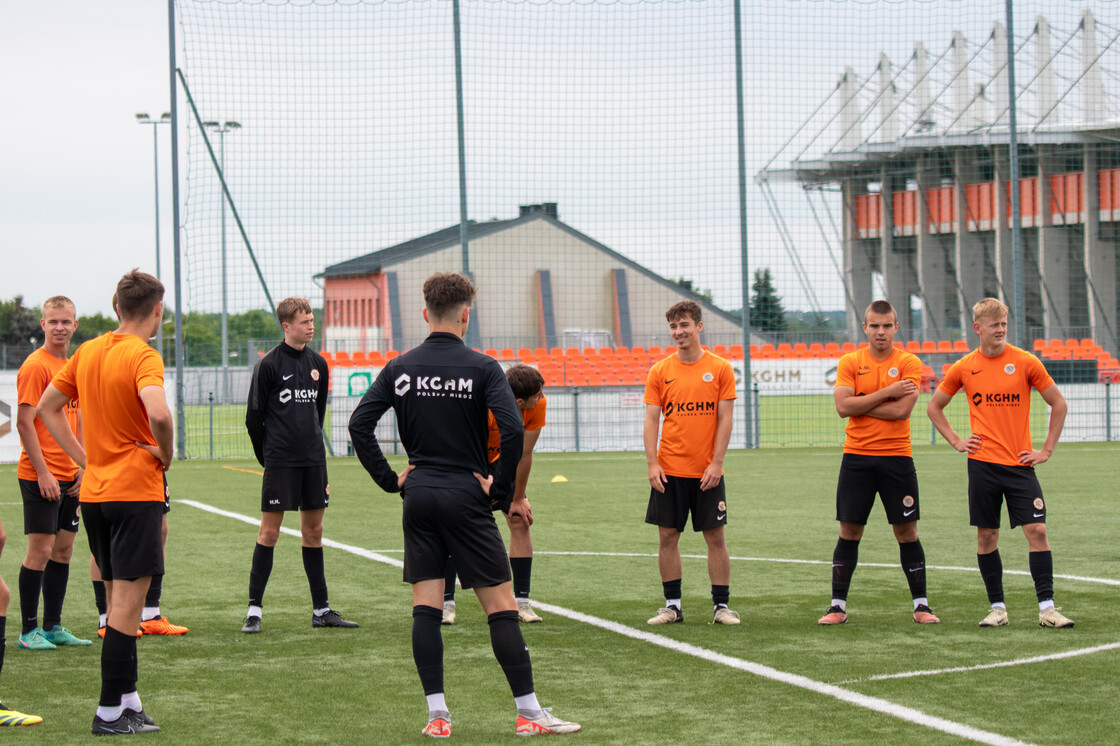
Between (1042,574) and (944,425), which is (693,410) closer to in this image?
(944,425)

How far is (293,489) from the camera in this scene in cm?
711

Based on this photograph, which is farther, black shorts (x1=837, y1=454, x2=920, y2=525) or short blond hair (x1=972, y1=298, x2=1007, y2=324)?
black shorts (x1=837, y1=454, x2=920, y2=525)

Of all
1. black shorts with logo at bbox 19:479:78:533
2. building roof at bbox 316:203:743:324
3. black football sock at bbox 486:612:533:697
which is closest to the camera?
black football sock at bbox 486:612:533:697

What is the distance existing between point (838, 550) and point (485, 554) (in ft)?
10.2

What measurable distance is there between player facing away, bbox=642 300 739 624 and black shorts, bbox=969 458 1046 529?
1441 millimetres

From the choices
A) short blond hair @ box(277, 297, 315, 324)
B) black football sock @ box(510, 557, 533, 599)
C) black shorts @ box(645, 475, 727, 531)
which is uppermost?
short blond hair @ box(277, 297, 315, 324)

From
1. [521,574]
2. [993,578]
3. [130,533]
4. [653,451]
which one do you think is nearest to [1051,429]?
[993,578]

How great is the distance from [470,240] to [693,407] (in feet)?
47.5

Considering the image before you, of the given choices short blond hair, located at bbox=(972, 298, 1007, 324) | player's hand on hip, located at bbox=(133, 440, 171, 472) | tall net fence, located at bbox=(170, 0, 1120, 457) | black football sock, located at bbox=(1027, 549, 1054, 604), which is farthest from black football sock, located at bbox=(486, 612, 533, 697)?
tall net fence, located at bbox=(170, 0, 1120, 457)

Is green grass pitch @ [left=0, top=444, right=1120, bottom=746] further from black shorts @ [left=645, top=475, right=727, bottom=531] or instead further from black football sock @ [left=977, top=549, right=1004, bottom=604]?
black shorts @ [left=645, top=475, right=727, bottom=531]

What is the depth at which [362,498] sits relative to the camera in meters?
14.0

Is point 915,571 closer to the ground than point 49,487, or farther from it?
closer to the ground

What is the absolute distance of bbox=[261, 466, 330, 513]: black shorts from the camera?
7.09 metres

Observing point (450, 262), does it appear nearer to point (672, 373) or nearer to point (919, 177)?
point (919, 177)
